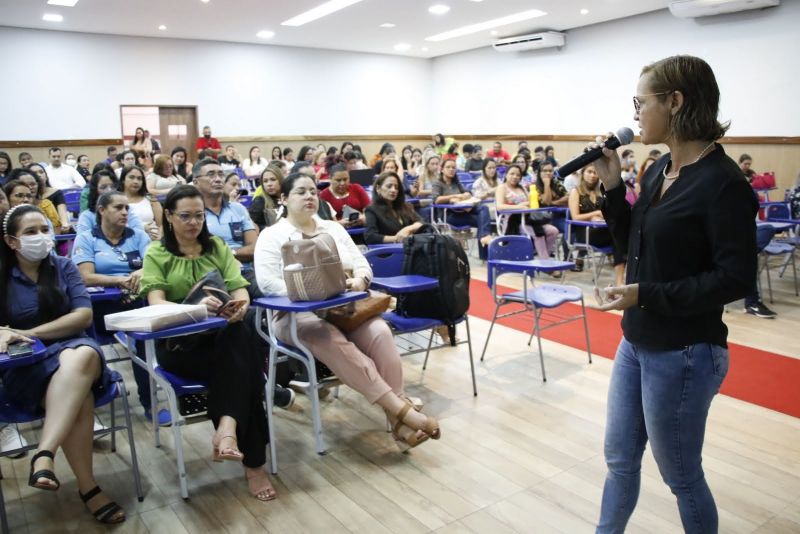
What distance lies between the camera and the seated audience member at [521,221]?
6.82 m

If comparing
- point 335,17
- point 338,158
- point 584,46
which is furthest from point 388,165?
point 584,46

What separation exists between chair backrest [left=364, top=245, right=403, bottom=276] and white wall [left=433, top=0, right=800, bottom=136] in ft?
30.1

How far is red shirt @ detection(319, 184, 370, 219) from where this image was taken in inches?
234

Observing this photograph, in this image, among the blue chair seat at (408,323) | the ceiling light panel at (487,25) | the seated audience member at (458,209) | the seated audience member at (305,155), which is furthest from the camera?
the ceiling light panel at (487,25)

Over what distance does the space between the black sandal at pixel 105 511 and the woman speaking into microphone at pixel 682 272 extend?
1.96 meters

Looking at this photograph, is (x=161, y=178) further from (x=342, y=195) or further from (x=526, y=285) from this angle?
(x=526, y=285)

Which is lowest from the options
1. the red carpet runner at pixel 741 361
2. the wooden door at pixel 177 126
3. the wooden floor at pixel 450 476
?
the wooden floor at pixel 450 476

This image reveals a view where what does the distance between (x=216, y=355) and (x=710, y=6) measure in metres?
10.6

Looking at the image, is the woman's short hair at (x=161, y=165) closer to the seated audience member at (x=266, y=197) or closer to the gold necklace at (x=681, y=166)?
the seated audience member at (x=266, y=197)

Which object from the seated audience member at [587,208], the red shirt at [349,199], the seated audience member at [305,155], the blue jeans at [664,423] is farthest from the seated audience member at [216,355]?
the seated audience member at [305,155]

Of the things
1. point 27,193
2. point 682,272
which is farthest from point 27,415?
point 27,193

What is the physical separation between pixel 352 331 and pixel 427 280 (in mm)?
507

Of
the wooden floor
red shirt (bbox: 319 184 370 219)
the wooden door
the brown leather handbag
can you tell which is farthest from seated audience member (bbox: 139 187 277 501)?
the wooden door

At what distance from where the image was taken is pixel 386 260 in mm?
3846
